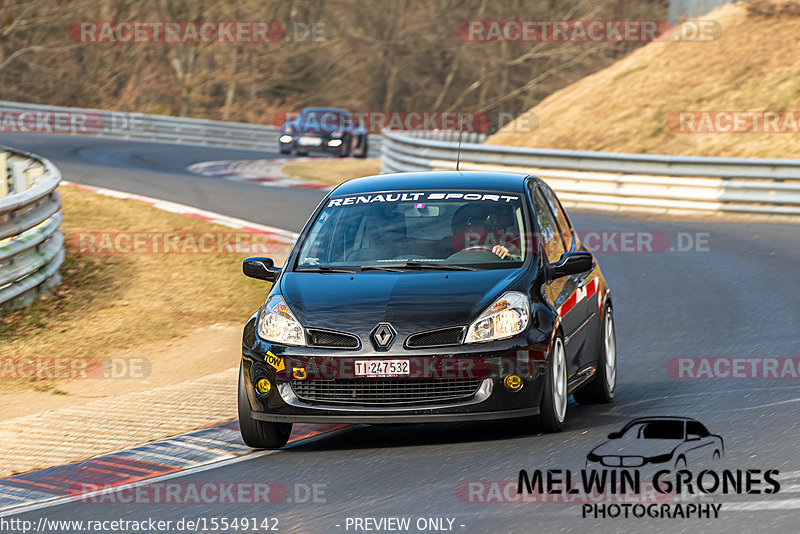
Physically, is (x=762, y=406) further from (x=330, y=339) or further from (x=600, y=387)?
(x=330, y=339)

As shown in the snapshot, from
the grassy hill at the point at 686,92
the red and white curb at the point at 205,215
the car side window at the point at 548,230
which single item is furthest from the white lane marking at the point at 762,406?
the grassy hill at the point at 686,92

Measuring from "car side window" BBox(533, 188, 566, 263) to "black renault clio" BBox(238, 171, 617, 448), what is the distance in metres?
Result: 0.03

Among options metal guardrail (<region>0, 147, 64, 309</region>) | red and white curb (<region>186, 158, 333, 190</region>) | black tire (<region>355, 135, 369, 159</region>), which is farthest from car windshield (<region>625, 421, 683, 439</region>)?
black tire (<region>355, 135, 369, 159</region>)

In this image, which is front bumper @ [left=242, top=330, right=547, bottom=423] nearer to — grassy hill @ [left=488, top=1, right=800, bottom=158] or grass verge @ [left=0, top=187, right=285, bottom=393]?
grass verge @ [left=0, top=187, right=285, bottom=393]

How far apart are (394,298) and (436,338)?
0.39 m

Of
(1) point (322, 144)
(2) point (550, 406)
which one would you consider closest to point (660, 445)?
(2) point (550, 406)

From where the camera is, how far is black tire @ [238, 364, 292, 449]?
7340mm

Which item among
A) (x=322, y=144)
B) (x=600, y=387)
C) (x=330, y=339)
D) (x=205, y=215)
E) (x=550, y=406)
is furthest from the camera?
(x=322, y=144)

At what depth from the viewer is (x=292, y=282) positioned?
25.3 feet

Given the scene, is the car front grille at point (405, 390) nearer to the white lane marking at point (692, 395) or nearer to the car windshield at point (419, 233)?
the car windshield at point (419, 233)

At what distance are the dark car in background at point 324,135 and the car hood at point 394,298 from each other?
28.2m

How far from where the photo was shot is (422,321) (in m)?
7.00

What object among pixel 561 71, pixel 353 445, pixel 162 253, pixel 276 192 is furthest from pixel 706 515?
pixel 561 71

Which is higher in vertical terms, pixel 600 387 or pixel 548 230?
pixel 548 230
